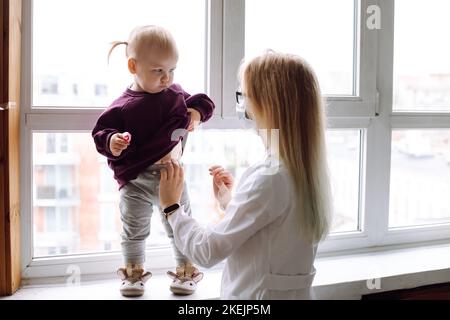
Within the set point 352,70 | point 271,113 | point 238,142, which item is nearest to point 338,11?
point 352,70

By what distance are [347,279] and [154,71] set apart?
0.83m

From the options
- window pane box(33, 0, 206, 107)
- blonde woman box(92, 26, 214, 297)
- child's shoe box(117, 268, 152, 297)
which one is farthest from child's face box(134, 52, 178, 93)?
child's shoe box(117, 268, 152, 297)

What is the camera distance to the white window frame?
1.34 metres

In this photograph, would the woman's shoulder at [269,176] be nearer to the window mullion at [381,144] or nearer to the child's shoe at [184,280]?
the child's shoe at [184,280]

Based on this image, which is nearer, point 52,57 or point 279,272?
point 279,272

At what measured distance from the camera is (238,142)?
60.7 inches

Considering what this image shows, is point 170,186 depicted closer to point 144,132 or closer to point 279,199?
point 144,132

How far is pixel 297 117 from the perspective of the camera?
3.55 feet

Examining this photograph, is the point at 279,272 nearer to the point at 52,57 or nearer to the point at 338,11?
the point at 52,57

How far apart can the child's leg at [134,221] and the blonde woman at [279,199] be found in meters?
0.20

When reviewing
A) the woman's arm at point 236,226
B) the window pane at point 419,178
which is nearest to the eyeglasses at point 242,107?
the woman's arm at point 236,226
